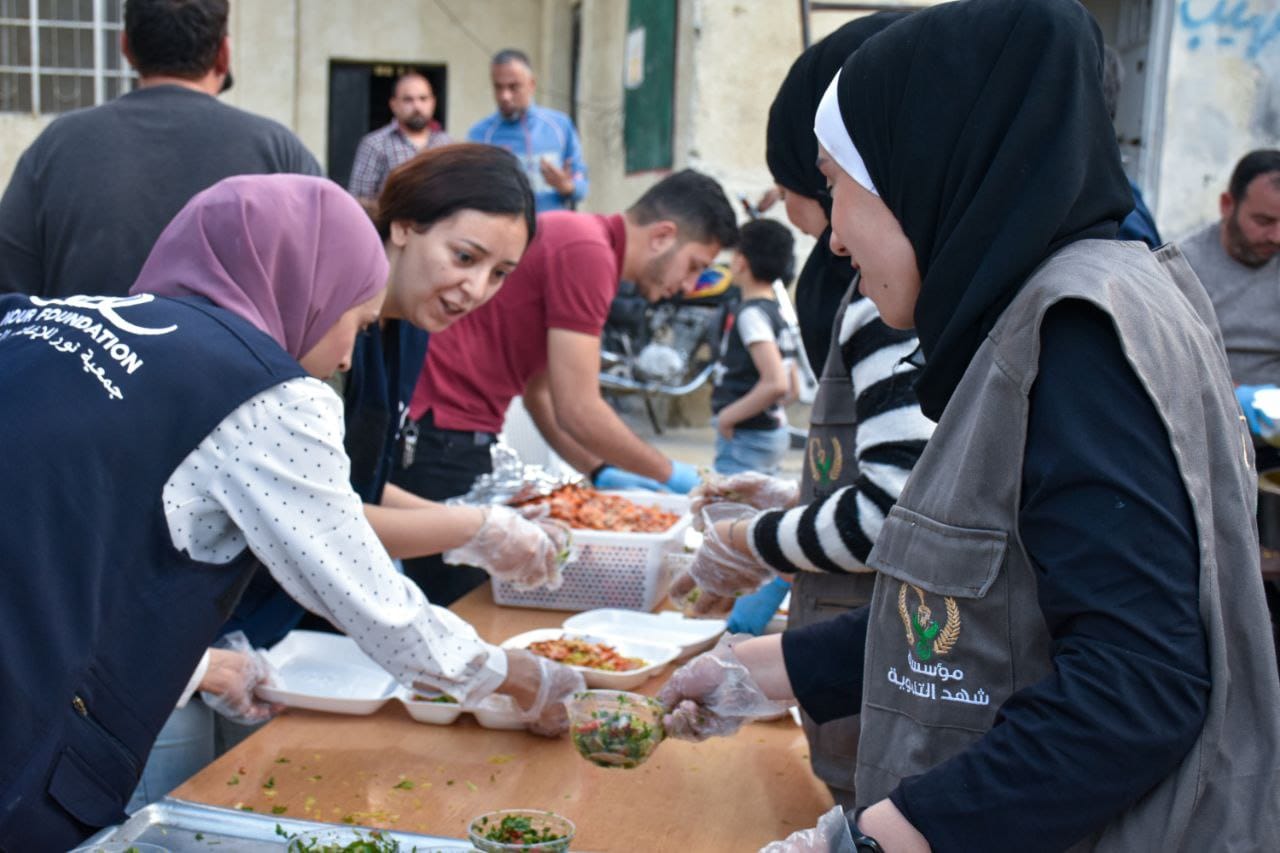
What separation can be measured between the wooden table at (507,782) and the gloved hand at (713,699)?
135 millimetres

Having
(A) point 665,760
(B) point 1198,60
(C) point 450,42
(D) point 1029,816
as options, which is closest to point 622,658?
(A) point 665,760

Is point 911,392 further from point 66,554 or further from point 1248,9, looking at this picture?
point 1248,9

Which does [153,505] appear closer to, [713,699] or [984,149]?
[713,699]

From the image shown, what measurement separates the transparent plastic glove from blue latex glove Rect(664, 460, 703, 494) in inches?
55.4

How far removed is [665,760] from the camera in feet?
6.95

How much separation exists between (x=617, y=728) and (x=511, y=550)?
2.63 feet

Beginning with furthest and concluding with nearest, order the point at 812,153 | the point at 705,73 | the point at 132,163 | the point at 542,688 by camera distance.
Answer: the point at 705,73 < the point at 132,163 < the point at 542,688 < the point at 812,153

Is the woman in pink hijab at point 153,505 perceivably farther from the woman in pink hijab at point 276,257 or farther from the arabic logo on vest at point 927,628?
the arabic logo on vest at point 927,628

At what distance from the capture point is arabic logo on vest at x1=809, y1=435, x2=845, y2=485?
6.55 feet

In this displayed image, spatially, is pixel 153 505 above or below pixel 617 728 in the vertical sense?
above

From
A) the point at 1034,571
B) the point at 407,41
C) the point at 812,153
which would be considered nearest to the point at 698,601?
the point at 812,153

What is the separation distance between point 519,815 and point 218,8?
229 centimetres

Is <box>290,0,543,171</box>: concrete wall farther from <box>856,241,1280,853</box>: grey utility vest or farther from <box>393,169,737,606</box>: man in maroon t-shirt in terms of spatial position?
<box>856,241,1280,853</box>: grey utility vest

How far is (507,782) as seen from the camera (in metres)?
2.01
